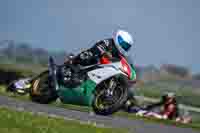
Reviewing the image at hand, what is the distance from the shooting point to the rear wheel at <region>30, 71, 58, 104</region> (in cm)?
1579

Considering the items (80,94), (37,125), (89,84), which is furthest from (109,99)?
(37,125)

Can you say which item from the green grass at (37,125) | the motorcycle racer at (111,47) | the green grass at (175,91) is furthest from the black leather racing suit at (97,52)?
the green grass at (175,91)

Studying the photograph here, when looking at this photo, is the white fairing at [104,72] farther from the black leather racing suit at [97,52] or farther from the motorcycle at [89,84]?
the black leather racing suit at [97,52]

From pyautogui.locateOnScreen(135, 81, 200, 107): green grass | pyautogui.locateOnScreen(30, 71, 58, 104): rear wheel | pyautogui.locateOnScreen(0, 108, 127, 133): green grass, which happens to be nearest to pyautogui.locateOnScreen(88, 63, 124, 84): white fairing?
pyautogui.locateOnScreen(30, 71, 58, 104): rear wheel

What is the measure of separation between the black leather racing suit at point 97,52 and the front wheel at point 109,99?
2.10 ft

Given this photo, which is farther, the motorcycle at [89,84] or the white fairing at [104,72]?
the white fairing at [104,72]

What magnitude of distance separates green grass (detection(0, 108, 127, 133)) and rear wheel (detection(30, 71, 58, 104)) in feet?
13.4

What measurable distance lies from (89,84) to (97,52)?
0.76 meters

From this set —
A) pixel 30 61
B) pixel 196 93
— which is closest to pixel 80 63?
pixel 196 93

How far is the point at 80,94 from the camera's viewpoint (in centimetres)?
1512

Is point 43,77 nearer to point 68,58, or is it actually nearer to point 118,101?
point 68,58

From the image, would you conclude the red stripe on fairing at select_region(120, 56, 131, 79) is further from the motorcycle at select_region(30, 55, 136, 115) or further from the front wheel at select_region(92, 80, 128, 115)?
the front wheel at select_region(92, 80, 128, 115)

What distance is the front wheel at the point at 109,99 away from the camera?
14164mm

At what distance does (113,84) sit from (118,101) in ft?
1.52
